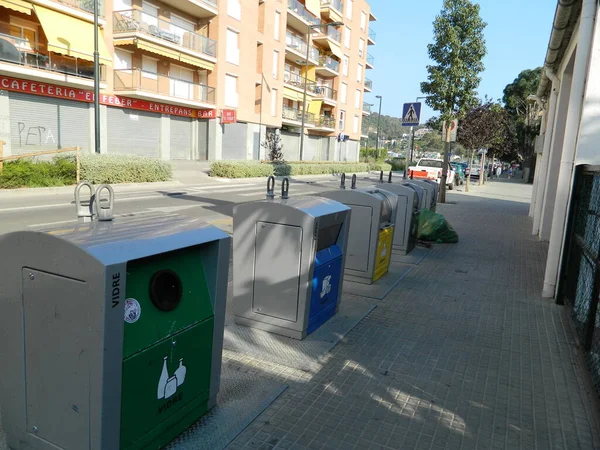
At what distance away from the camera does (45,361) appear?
2.17 meters

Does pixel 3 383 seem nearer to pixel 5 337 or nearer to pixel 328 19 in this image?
pixel 5 337

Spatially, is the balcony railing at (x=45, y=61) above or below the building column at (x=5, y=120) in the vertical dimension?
above

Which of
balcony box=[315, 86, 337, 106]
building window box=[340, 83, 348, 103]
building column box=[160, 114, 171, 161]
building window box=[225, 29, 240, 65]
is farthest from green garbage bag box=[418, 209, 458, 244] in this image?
building window box=[340, 83, 348, 103]

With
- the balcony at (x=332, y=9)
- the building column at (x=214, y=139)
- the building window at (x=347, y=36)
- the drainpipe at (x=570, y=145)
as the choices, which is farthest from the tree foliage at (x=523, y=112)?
the drainpipe at (x=570, y=145)

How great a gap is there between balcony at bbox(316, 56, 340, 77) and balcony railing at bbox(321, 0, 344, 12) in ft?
15.4

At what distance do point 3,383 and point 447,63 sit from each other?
17.7 meters

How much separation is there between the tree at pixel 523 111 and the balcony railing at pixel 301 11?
22.5 meters

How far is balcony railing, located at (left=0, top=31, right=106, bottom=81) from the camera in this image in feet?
64.0

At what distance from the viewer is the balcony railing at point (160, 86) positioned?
966 inches

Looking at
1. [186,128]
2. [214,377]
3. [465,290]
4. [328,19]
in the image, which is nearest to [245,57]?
[186,128]

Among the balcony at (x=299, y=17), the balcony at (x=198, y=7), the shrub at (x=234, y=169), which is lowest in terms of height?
the shrub at (x=234, y=169)

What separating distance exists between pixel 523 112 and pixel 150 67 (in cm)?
4534

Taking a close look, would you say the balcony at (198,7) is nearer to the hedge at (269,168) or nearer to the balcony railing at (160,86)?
the balcony railing at (160,86)

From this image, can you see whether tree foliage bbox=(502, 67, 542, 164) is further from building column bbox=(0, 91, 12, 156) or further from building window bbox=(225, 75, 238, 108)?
building column bbox=(0, 91, 12, 156)
